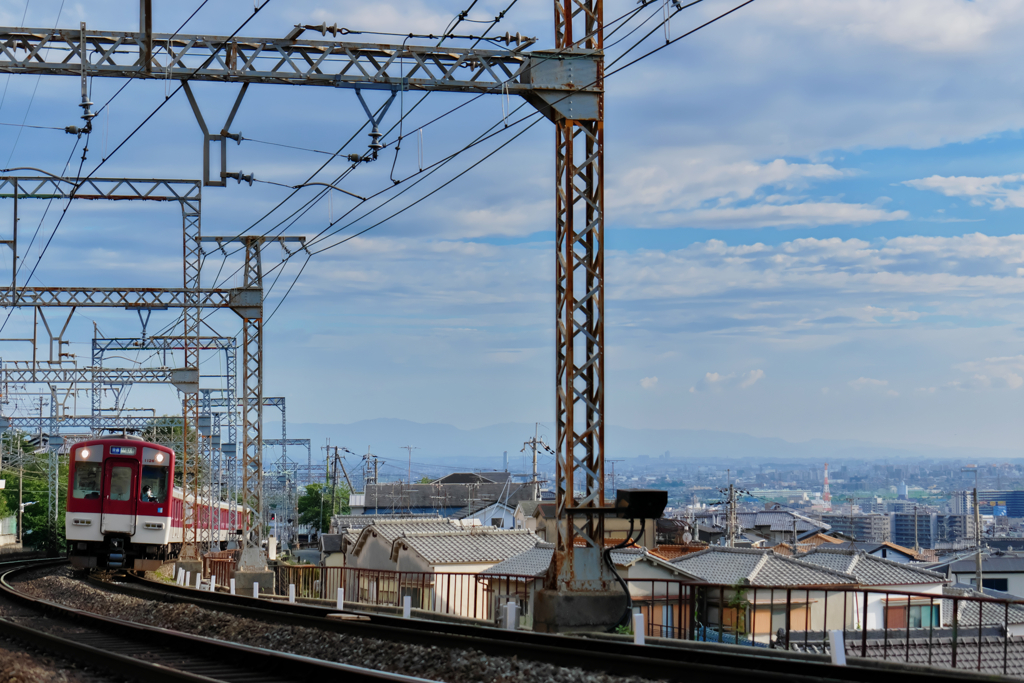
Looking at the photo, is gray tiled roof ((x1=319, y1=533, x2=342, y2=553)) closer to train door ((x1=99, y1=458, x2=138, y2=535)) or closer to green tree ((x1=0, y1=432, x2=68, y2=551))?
green tree ((x1=0, y1=432, x2=68, y2=551))

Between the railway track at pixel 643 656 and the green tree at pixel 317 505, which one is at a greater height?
the railway track at pixel 643 656

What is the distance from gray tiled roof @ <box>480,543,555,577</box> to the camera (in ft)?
85.7

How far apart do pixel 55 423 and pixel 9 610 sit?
30.8 m

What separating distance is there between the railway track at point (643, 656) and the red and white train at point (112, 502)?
11128 millimetres

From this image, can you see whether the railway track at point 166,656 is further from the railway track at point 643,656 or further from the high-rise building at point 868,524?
the high-rise building at point 868,524

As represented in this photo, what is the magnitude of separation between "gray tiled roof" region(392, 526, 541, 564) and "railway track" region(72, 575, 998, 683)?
15810 mm

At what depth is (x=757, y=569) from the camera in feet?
86.5

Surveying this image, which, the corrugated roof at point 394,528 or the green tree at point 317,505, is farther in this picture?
the green tree at point 317,505

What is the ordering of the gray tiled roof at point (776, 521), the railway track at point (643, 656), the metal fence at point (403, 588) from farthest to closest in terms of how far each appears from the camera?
1. the gray tiled roof at point (776, 521)
2. the metal fence at point (403, 588)
3. the railway track at point (643, 656)

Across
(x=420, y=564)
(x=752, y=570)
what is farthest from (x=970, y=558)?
(x=420, y=564)

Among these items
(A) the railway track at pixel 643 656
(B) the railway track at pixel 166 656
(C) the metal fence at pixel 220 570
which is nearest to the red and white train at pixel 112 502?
(C) the metal fence at pixel 220 570

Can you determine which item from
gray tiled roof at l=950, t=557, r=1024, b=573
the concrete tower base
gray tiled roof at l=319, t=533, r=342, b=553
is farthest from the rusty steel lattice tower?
gray tiled roof at l=950, t=557, r=1024, b=573

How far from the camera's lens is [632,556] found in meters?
22.7

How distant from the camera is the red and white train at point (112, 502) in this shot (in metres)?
22.6
